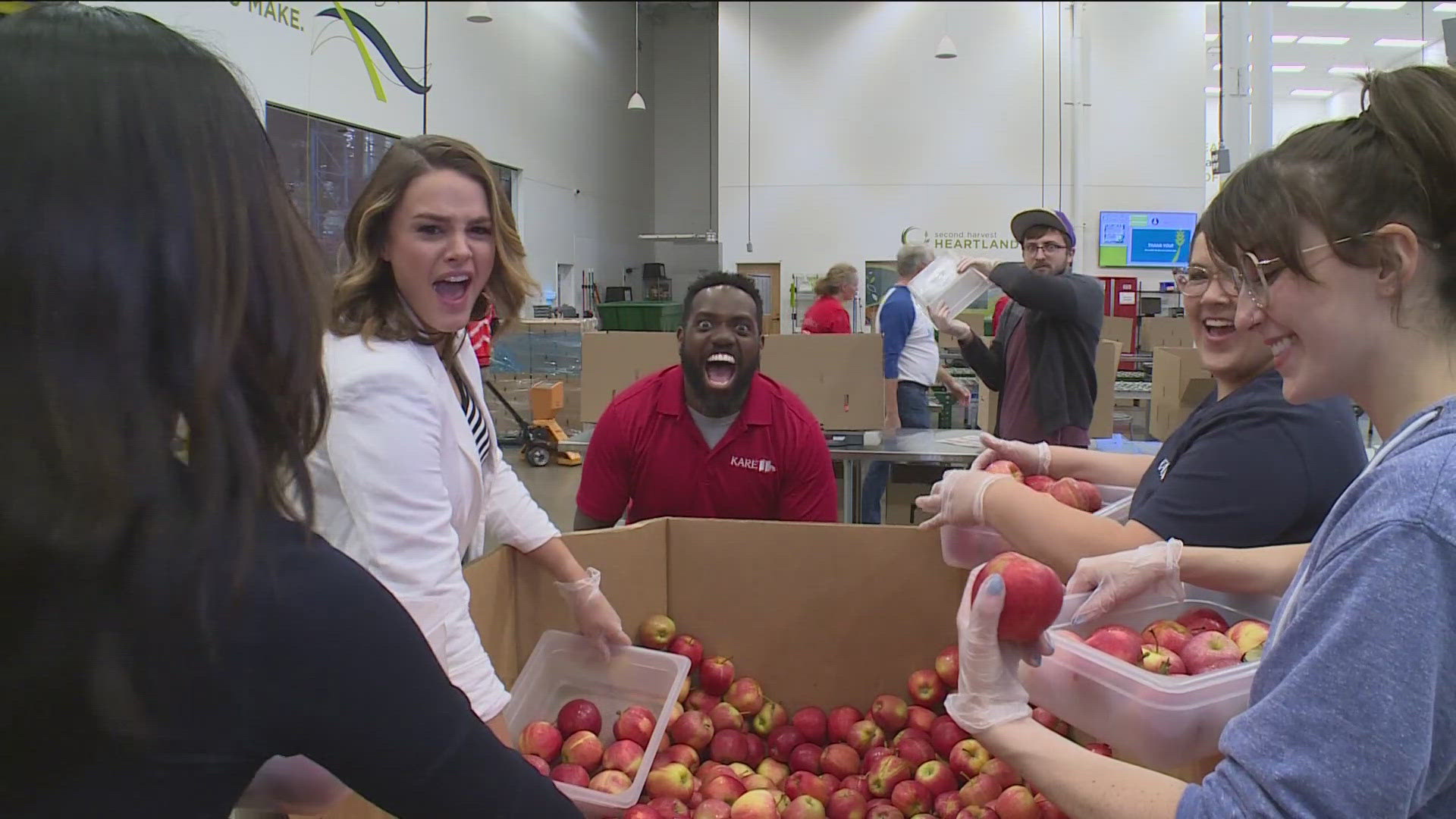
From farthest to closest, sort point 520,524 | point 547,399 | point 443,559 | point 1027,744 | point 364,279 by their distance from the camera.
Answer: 1. point 547,399
2. point 520,524
3. point 364,279
4. point 443,559
5. point 1027,744

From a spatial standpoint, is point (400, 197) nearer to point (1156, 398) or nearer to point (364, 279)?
point (364, 279)

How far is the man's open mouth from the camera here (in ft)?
8.00

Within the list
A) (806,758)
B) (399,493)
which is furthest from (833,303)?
(399,493)

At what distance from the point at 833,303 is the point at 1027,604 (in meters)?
5.97

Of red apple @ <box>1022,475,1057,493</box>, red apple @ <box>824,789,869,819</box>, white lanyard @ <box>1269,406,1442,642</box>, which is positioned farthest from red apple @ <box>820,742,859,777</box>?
white lanyard @ <box>1269,406,1442,642</box>

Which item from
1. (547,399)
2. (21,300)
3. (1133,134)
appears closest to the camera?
(21,300)

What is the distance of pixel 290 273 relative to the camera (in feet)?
2.20

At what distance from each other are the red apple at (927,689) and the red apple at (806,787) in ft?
0.87

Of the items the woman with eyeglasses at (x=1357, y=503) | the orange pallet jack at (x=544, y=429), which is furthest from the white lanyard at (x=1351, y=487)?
the orange pallet jack at (x=544, y=429)

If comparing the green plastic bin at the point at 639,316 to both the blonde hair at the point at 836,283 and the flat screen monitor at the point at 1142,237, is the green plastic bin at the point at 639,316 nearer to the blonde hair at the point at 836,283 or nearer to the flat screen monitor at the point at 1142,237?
the blonde hair at the point at 836,283

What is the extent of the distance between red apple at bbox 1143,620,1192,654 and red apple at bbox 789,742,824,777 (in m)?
0.73

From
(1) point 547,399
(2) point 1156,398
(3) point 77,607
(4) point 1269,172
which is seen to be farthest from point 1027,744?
(1) point 547,399

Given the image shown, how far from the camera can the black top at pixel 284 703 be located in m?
0.60

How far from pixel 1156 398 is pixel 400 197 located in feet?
14.8
